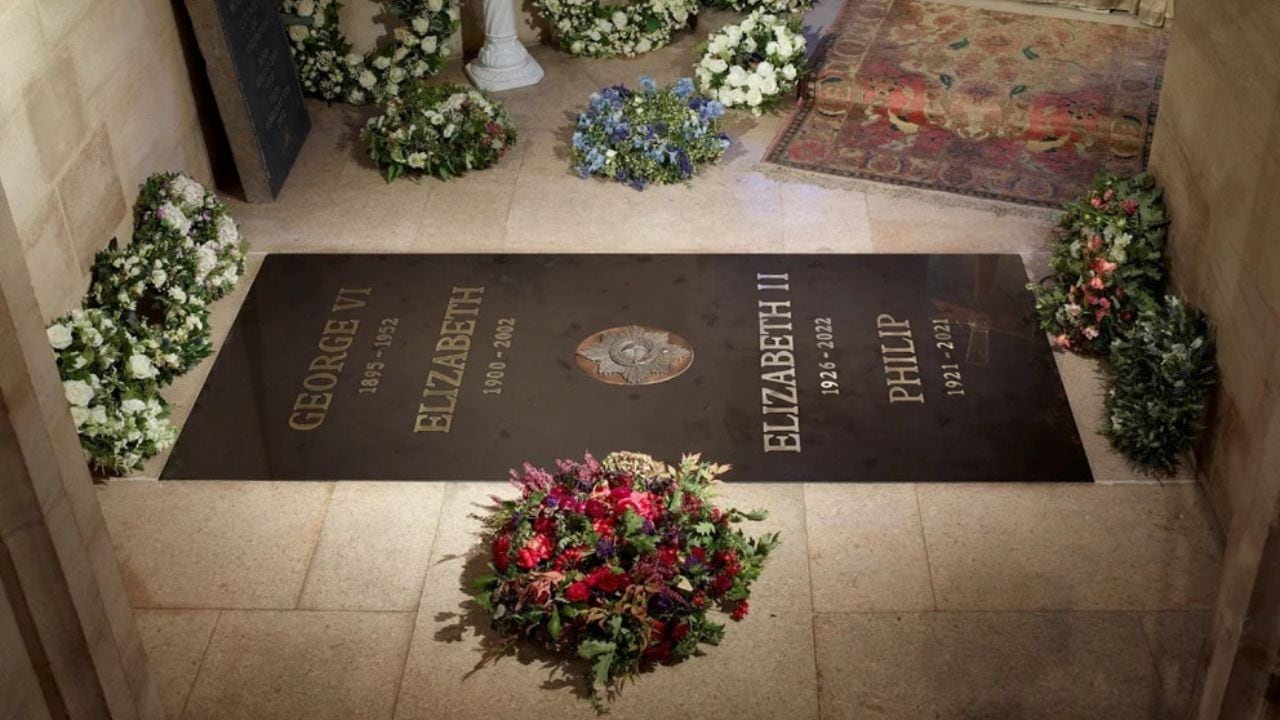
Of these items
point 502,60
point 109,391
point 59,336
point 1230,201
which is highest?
point 1230,201

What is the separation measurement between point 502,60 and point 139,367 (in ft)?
11.8

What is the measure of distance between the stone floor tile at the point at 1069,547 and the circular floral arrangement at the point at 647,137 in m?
2.70

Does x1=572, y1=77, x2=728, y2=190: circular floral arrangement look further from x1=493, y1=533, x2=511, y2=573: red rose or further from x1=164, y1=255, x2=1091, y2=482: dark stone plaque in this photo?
x1=493, y1=533, x2=511, y2=573: red rose

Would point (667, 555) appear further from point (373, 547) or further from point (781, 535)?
point (373, 547)

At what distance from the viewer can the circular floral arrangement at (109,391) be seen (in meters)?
5.34

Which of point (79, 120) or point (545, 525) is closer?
point (545, 525)

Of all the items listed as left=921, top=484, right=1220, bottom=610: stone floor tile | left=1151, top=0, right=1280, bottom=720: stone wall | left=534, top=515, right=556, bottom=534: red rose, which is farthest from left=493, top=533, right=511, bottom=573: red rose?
left=1151, top=0, right=1280, bottom=720: stone wall

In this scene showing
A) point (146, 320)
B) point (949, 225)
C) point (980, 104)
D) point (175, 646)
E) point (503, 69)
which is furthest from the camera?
point (503, 69)

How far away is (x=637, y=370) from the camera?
5.96 m

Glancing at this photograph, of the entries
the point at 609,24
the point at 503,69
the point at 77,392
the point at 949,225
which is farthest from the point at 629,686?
the point at 609,24

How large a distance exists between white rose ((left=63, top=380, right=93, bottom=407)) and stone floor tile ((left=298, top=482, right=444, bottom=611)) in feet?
3.25

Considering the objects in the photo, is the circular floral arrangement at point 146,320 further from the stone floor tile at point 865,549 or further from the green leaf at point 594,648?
the stone floor tile at point 865,549

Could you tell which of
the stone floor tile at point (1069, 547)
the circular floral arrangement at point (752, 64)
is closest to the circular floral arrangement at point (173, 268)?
the circular floral arrangement at point (752, 64)

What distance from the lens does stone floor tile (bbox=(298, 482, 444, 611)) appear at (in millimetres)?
4902
